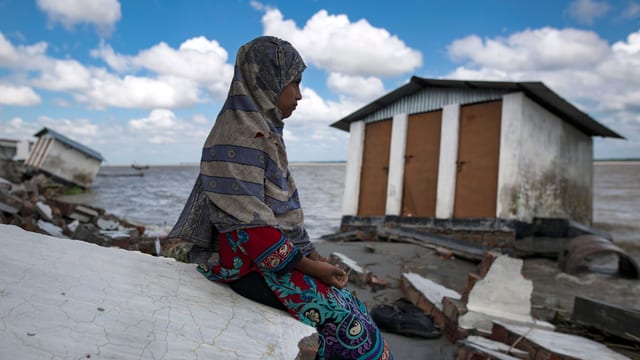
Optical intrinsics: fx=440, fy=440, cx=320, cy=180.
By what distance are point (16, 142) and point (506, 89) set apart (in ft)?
85.5

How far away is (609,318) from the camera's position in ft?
11.6

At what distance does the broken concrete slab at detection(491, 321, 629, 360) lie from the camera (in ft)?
8.60

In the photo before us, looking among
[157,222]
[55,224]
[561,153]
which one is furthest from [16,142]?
[561,153]

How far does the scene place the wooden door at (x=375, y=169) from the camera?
11.3m

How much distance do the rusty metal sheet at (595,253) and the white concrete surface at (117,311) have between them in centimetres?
703

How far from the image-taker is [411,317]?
3549 millimetres

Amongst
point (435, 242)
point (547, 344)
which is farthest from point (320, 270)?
point (435, 242)

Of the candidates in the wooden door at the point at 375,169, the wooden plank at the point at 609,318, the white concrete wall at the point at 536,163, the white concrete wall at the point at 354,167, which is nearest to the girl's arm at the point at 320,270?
the wooden plank at the point at 609,318

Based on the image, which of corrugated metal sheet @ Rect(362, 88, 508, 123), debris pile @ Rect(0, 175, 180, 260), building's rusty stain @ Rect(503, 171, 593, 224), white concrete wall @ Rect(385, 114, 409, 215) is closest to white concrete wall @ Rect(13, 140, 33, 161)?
debris pile @ Rect(0, 175, 180, 260)

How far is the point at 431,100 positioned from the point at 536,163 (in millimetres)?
2677

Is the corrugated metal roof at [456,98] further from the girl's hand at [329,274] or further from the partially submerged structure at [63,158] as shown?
the partially submerged structure at [63,158]

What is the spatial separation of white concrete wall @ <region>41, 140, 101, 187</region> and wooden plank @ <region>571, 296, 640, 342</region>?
2080cm

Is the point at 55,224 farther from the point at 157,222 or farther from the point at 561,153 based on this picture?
the point at 561,153

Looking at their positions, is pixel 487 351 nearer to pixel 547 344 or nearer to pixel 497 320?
pixel 547 344
